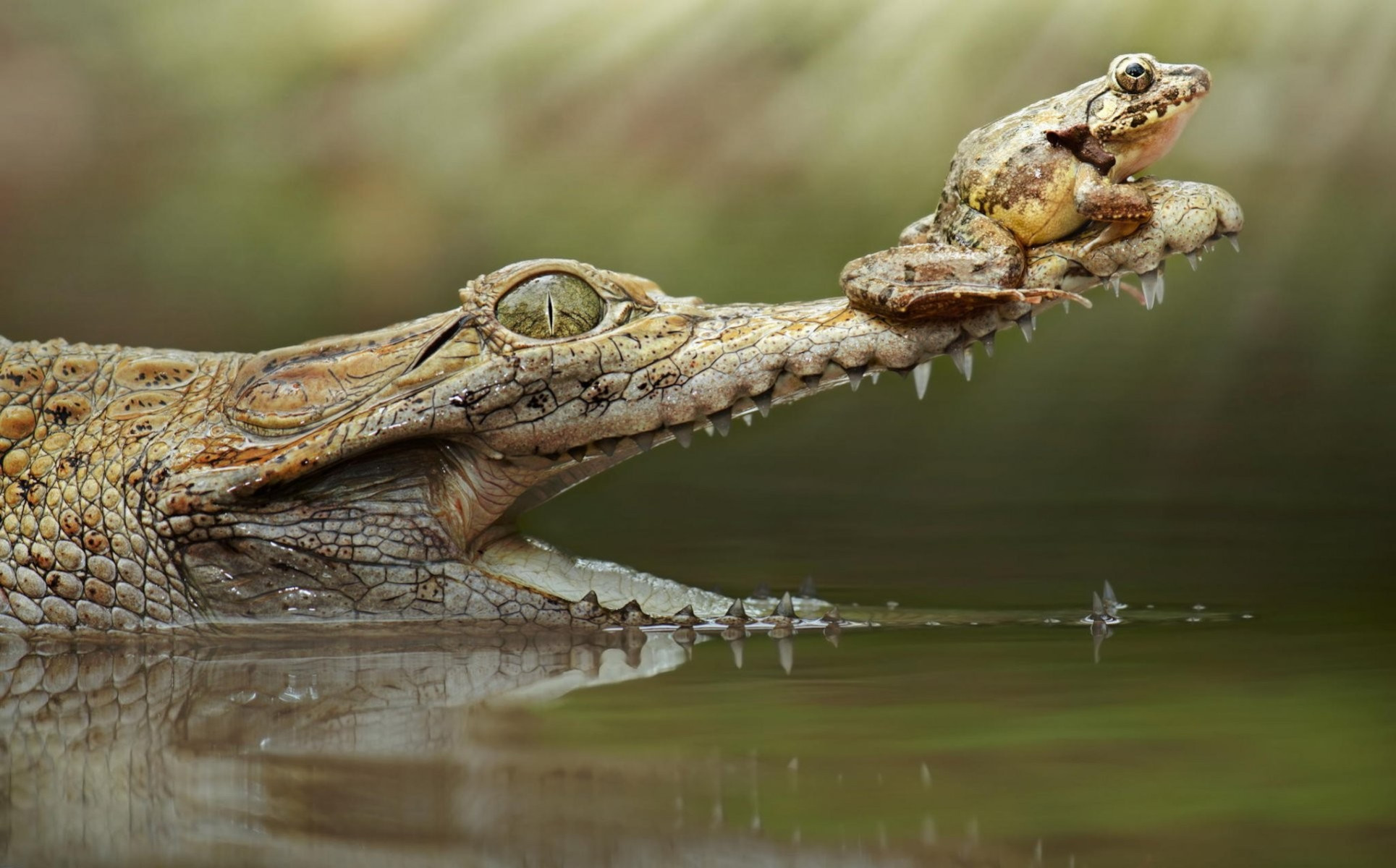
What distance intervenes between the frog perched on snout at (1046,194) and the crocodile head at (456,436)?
0.12 metres

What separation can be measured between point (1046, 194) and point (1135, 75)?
257 mm

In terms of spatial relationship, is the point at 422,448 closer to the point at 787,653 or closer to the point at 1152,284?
the point at 787,653

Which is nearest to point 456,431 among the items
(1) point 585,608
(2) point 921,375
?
(1) point 585,608

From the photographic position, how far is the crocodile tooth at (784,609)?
9.55 feet

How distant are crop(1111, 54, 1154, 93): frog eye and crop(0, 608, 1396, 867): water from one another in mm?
986

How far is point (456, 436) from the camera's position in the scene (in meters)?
2.81

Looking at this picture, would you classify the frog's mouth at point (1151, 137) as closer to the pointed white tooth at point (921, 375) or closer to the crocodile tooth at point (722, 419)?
the pointed white tooth at point (921, 375)

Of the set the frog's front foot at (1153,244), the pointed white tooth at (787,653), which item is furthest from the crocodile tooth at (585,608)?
the frog's front foot at (1153,244)

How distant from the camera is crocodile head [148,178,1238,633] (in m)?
2.73

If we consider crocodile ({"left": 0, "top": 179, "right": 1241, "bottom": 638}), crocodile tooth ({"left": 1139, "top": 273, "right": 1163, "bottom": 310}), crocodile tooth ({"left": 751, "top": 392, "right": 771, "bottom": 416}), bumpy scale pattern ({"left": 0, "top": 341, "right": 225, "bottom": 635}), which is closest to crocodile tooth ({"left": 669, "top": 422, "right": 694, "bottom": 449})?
crocodile ({"left": 0, "top": 179, "right": 1241, "bottom": 638})

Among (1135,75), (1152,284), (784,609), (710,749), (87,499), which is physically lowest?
(710,749)

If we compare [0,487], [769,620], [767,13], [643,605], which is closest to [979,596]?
[769,620]

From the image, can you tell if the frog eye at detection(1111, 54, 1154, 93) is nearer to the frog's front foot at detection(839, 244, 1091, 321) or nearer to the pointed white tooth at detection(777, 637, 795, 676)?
the frog's front foot at detection(839, 244, 1091, 321)

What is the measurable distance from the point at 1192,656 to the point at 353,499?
154 centimetres
